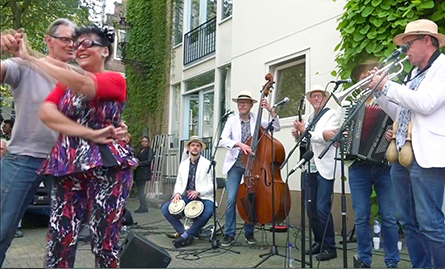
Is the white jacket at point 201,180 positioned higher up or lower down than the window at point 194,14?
lower down

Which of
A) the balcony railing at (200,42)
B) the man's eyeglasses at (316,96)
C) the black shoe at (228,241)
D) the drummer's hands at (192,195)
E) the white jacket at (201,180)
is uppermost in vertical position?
the balcony railing at (200,42)

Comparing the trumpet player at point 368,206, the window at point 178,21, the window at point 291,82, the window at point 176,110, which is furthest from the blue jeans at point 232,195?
the window at point 178,21

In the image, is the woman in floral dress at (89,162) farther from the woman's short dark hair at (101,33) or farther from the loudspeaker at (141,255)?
the loudspeaker at (141,255)

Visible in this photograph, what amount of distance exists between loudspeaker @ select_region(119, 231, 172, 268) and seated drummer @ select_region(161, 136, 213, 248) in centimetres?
268

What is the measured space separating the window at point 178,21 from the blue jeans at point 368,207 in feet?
35.5

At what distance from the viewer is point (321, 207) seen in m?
5.06

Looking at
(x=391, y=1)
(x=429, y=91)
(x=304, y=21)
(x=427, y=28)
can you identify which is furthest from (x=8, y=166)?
(x=304, y=21)

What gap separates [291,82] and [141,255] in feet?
19.8

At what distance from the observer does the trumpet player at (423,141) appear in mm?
3275

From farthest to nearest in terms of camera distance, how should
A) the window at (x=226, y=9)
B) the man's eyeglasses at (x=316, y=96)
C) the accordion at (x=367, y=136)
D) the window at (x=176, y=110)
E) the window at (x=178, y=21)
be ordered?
1. the window at (x=178, y=21)
2. the window at (x=176, y=110)
3. the window at (x=226, y=9)
4. the man's eyeglasses at (x=316, y=96)
5. the accordion at (x=367, y=136)

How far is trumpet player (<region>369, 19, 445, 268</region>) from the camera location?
129 inches

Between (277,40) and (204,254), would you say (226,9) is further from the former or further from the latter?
(204,254)

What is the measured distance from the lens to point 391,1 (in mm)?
5758

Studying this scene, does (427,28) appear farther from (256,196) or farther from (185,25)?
(185,25)
